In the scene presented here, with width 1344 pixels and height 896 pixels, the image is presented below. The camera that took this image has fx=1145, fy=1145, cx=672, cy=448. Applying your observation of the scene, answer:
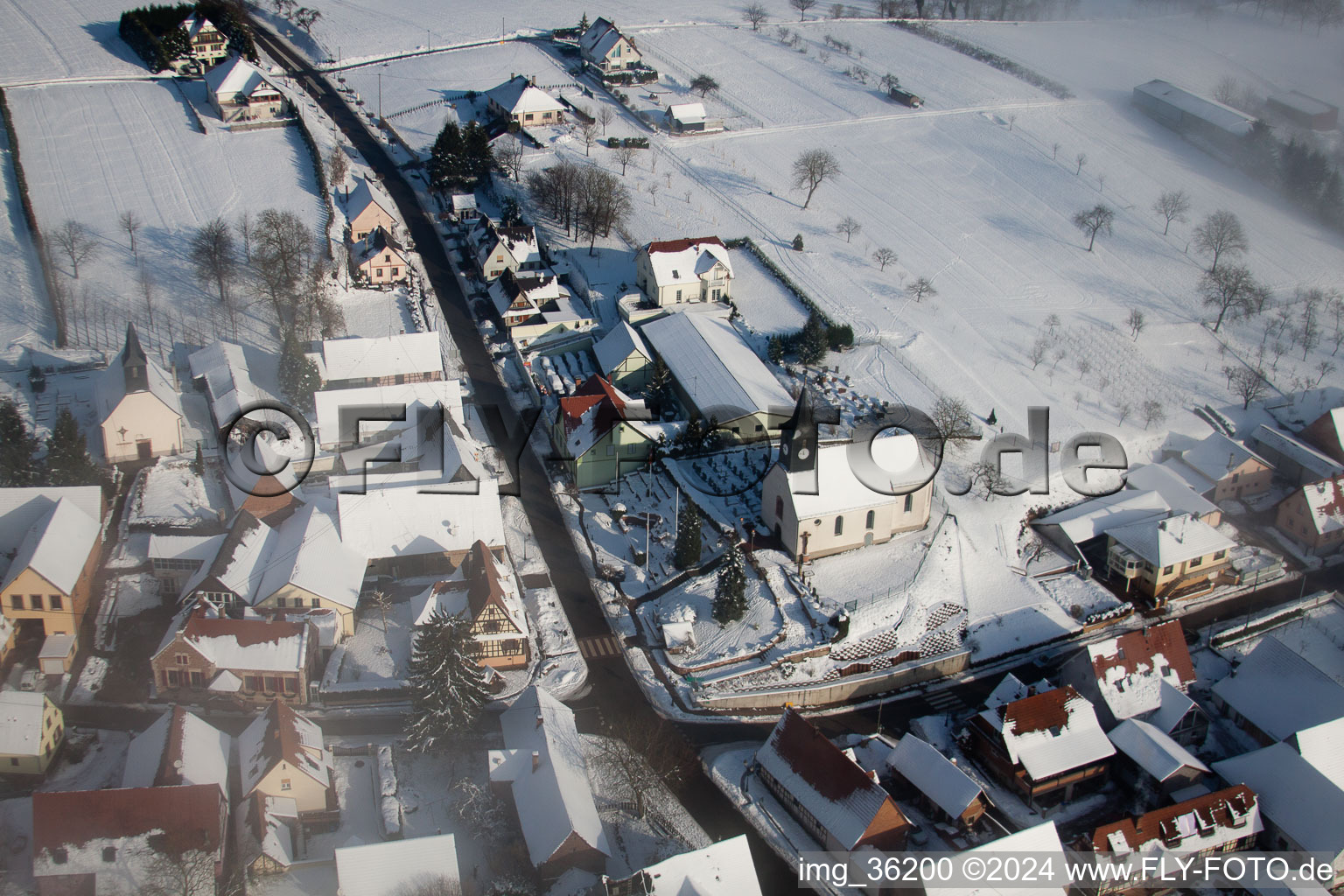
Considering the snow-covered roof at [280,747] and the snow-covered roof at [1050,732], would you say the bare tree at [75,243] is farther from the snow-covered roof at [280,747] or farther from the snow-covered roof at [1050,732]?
the snow-covered roof at [1050,732]

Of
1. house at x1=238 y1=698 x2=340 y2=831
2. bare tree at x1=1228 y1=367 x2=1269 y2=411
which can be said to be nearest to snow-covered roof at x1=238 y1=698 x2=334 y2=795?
house at x1=238 y1=698 x2=340 y2=831

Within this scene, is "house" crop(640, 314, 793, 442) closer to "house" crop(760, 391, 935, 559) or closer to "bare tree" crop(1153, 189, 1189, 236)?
"house" crop(760, 391, 935, 559)

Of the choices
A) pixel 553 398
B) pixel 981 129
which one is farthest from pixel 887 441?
pixel 981 129

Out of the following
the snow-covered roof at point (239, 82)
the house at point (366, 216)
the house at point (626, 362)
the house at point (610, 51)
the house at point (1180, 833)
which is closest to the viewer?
the house at point (1180, 833)

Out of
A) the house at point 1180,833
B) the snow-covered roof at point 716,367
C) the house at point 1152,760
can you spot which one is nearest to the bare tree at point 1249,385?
the snow-covered roof at point 716,367

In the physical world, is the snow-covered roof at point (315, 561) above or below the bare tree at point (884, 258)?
below

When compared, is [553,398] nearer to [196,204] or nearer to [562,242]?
[562,242]

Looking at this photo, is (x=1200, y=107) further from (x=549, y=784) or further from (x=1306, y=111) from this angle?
(x=549, y=784)
